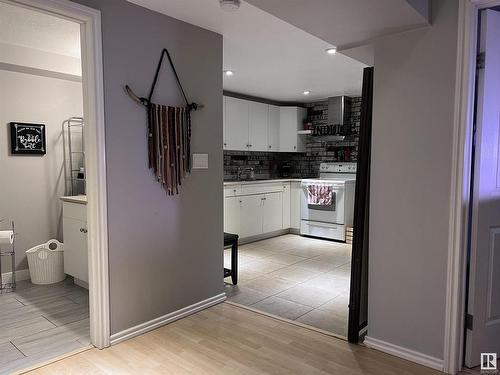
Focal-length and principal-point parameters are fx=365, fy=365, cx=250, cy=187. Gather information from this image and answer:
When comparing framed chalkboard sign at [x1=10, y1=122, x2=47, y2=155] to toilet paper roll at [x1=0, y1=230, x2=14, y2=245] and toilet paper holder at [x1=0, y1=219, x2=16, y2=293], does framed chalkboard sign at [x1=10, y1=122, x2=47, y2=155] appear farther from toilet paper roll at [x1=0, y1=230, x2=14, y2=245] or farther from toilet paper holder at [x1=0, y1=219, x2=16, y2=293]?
toilet paper roll at [x1=0, y1=230, x2=14, y2=245]

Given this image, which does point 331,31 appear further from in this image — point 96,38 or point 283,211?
point 283,211

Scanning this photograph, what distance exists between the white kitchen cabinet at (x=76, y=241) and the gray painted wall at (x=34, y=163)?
51cm

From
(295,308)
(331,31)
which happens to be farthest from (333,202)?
(331,31)

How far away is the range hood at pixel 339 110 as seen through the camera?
575 cm

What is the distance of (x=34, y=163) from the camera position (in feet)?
12.2

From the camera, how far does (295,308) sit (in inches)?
117

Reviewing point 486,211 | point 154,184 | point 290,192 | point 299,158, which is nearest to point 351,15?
point 486,211

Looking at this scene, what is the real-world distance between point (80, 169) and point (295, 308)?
2.69 metres

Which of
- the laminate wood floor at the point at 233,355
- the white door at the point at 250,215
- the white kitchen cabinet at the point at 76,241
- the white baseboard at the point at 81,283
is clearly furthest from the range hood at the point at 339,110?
the white baseboard at the point at 81,283

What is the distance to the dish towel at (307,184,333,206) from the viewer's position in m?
5.38

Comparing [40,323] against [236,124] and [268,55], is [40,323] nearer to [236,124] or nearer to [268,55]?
[268,55]

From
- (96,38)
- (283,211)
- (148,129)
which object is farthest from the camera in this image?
(283,211)

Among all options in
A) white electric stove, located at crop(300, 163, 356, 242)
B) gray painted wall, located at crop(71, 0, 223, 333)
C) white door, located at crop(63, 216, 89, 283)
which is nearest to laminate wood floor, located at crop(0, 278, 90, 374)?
white door, located at crop(63, 216, 89, 283)

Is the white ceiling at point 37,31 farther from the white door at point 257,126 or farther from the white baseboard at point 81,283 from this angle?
the white door at point 257,126
